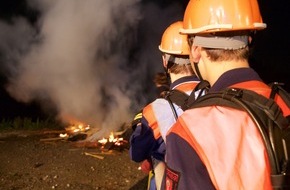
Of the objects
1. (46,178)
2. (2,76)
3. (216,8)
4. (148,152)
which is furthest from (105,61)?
(216,8)

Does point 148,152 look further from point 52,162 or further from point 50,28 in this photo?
point 50,28

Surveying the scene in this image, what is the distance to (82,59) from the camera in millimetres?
10797

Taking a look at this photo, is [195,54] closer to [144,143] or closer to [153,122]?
[153,122]

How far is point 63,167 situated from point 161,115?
4.58 metres

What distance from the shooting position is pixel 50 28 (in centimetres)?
1064

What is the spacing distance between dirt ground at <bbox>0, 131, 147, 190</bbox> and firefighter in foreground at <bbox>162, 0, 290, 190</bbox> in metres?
4.76

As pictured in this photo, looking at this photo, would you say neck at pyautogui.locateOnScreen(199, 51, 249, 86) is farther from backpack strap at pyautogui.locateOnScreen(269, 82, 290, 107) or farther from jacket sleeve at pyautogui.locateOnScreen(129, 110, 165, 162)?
jacket sleeve at pyautogui.locateOnScreen(129, 110, 165, 162)

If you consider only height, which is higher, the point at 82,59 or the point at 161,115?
the point at 161,115

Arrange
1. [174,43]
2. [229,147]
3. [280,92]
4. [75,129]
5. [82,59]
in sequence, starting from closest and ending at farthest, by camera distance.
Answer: [229,147] < [280,92] < [174,43] < [75,129] < [82,59]

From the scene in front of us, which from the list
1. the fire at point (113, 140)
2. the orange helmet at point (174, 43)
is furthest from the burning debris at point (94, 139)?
the orange helmet at point (174, 43)

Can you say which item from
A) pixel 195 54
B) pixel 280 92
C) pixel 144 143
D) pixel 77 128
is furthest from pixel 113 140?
pixel 280 92

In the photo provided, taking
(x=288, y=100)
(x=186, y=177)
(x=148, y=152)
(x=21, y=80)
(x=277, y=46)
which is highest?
(x=288, y=100)

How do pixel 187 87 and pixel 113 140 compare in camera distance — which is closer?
pixel 187 87

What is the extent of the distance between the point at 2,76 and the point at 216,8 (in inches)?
477
